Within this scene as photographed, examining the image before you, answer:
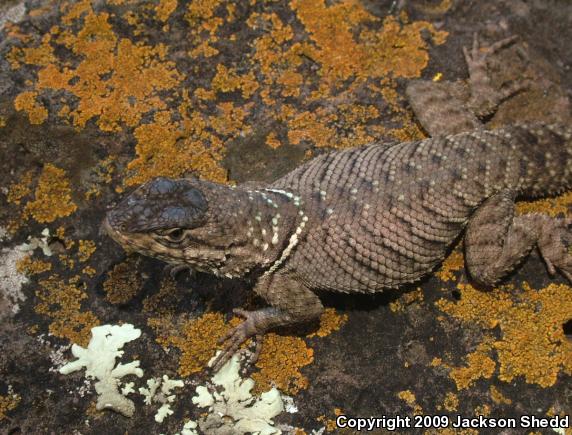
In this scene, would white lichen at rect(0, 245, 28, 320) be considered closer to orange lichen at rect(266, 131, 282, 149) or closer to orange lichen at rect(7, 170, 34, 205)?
orange lichen at rect(7, 170, 34, 205)

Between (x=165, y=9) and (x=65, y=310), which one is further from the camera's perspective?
(x=165, y=9)

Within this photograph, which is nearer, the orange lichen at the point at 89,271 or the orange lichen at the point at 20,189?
the orange lichen at the point at 89,271

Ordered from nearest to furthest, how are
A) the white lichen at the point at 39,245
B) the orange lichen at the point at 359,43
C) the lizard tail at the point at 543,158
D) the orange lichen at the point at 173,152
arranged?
the lizard tail at the point at 543,158 < the white lichen at the point at 39,245 < the orange lichen at the point at 173,152 < the orange lichen at the point at 359,43

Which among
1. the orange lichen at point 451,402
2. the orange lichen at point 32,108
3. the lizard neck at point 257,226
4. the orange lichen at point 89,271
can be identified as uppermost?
the orange lichen at point 32,108

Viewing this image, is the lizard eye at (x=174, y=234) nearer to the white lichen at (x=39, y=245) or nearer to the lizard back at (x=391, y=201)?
the lizard back at (x=391, y=201)

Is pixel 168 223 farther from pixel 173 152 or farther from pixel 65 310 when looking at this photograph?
pixel 173 152

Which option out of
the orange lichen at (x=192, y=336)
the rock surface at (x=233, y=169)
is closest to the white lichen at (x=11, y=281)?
the rock surface at (x=233, y=169)

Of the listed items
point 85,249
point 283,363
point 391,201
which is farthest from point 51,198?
point 391,201
